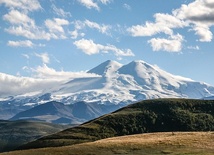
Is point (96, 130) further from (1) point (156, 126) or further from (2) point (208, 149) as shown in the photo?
(2) point (208, 149)

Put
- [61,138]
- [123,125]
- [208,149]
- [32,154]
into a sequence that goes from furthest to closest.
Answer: [123,125]
[61,138]
[32,154]
[208,149]

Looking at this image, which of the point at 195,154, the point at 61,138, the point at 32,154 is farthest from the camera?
the point at 61,138

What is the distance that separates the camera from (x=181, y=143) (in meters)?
82.6

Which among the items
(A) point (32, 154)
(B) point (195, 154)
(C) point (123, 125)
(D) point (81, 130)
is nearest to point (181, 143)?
(B) point (195, 154)

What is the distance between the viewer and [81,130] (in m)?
175

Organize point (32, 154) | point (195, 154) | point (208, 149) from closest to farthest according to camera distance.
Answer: point (195, 154) < point (208, 149) < point (32, 154)

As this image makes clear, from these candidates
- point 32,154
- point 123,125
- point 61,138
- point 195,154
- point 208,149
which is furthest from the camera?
point 123,125

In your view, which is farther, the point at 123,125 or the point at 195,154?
the point at 123,125

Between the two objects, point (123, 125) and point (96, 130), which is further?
point (123, 125)

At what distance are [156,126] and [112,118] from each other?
894 inches

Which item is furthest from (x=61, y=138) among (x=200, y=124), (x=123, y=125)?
(x=200, y=124)

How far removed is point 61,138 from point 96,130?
20.7 meters

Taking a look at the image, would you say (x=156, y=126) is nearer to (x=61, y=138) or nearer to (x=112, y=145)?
(x=61, y=138)

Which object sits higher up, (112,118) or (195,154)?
(112,118)
